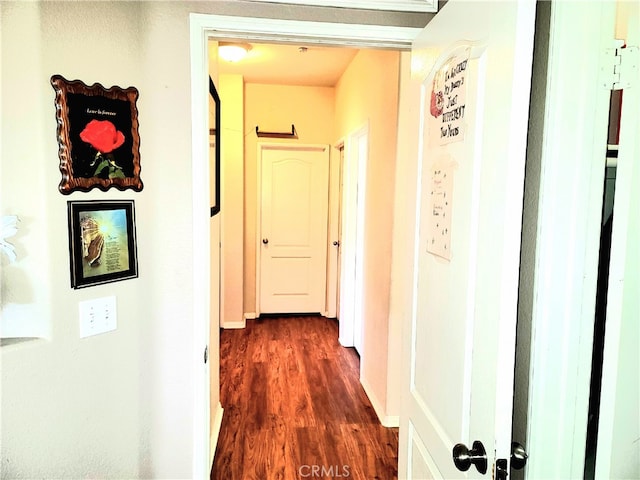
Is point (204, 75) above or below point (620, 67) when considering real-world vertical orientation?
above

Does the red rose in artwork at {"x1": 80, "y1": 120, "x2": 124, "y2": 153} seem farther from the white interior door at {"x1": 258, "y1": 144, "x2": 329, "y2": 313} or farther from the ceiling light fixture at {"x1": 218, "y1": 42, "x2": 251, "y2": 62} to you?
the white interior door at {"x1": 258, "y1": 144, "x2": 329, "y2": 313}

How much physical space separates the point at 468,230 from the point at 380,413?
2074mm

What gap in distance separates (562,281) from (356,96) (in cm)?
304

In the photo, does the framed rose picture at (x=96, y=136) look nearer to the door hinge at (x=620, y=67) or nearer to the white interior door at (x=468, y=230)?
the white interior door at (x=468, y=230)

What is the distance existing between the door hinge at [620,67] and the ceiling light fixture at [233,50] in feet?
9.52

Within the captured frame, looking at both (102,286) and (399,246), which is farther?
(399,246)

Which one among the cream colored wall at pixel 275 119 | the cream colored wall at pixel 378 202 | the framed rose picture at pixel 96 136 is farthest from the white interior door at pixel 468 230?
the cream colored wall at pixel 275 119

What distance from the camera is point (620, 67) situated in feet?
2.88

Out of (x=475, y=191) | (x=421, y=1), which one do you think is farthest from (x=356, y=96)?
(x=475, y=191)

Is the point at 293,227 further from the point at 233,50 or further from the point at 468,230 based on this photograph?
the point at 468,230

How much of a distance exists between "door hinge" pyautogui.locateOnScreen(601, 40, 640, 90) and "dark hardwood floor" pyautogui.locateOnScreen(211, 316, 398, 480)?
2.06 meters

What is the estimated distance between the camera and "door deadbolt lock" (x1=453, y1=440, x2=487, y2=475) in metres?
0.96

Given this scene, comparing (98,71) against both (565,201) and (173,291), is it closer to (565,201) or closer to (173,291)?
(173,291)

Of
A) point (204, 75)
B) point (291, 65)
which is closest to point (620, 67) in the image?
point (204, 75)
